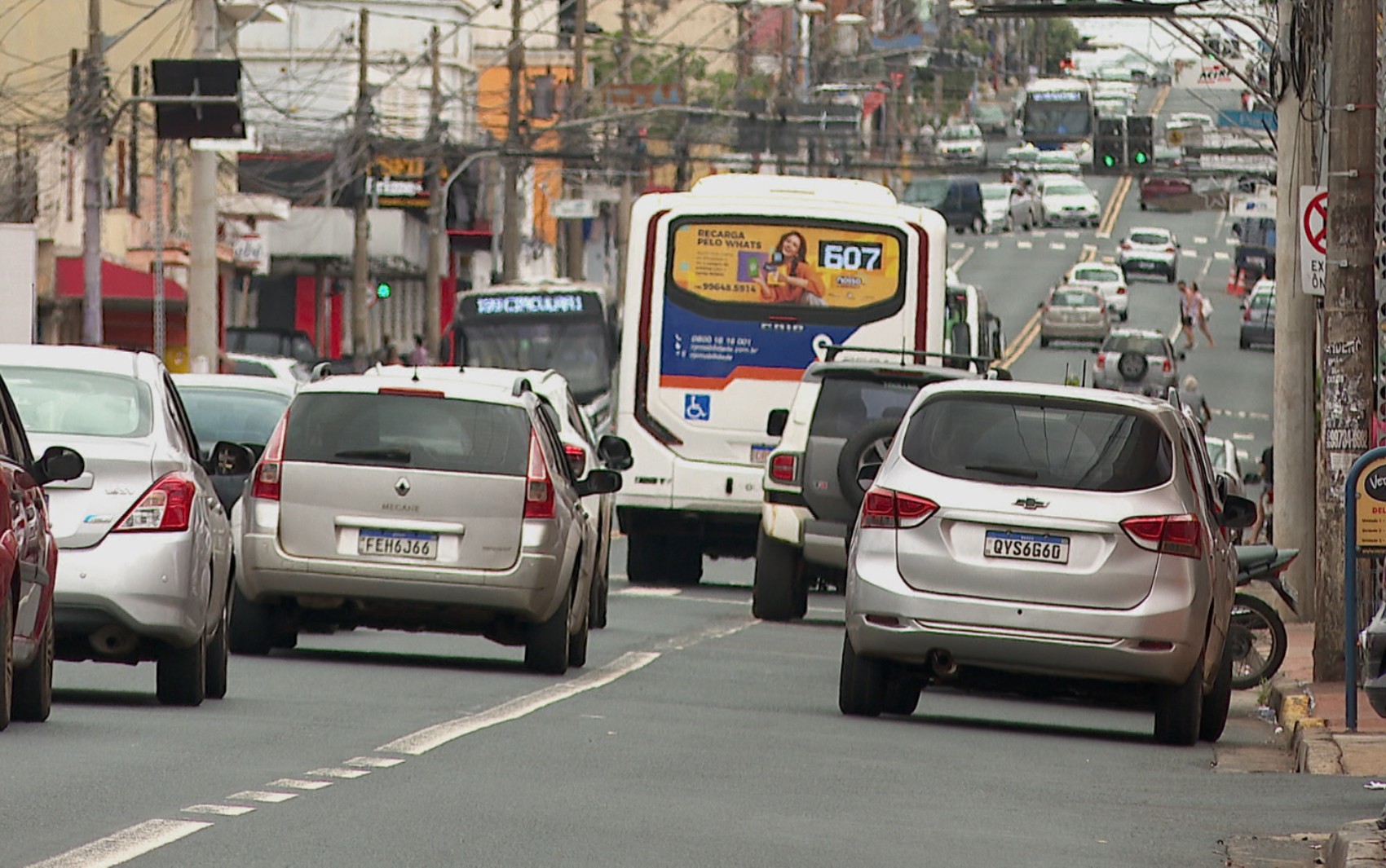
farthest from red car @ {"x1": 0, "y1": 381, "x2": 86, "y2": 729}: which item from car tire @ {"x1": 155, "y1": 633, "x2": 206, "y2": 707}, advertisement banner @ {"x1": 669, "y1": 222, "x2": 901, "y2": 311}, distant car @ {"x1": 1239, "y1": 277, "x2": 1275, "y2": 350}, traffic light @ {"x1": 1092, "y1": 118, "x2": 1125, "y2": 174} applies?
distant car @ {"x1": 1239, "y1": 277, "x2": 1275, "y2": 350}

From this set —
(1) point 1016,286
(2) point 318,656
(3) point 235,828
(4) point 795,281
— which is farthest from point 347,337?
A: (3) point 235,828

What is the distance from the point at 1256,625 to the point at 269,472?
6.29 metres

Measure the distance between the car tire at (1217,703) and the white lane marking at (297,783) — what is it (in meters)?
5.87

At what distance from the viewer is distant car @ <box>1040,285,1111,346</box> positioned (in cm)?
7681

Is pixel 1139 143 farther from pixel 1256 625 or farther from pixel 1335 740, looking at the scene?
pixel 1335 740

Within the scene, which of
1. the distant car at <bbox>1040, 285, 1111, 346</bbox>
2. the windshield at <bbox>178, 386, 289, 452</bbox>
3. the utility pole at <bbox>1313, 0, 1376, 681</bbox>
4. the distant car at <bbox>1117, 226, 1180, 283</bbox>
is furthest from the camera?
the distant car at <bbox>1117, 226, 1180, 283</bbox>

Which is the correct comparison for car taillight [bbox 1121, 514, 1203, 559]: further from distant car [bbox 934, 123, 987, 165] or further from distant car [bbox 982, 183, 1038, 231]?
distant car [bbox 982, 183, 1038, 231]

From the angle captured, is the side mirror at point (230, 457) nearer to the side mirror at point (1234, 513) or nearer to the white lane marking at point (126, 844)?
the side mirror at point (1234, 513)

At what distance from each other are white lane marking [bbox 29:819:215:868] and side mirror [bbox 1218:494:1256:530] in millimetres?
7216

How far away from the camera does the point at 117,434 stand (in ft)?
44.2

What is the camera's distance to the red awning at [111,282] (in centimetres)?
5050

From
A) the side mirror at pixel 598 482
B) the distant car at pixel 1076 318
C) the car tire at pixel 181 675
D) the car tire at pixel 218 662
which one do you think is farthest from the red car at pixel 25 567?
the distant car at pixel 1076 318

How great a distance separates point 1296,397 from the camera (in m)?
25.5

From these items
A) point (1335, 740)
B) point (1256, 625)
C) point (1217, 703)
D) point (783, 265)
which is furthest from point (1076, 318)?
point (1335, 740)
